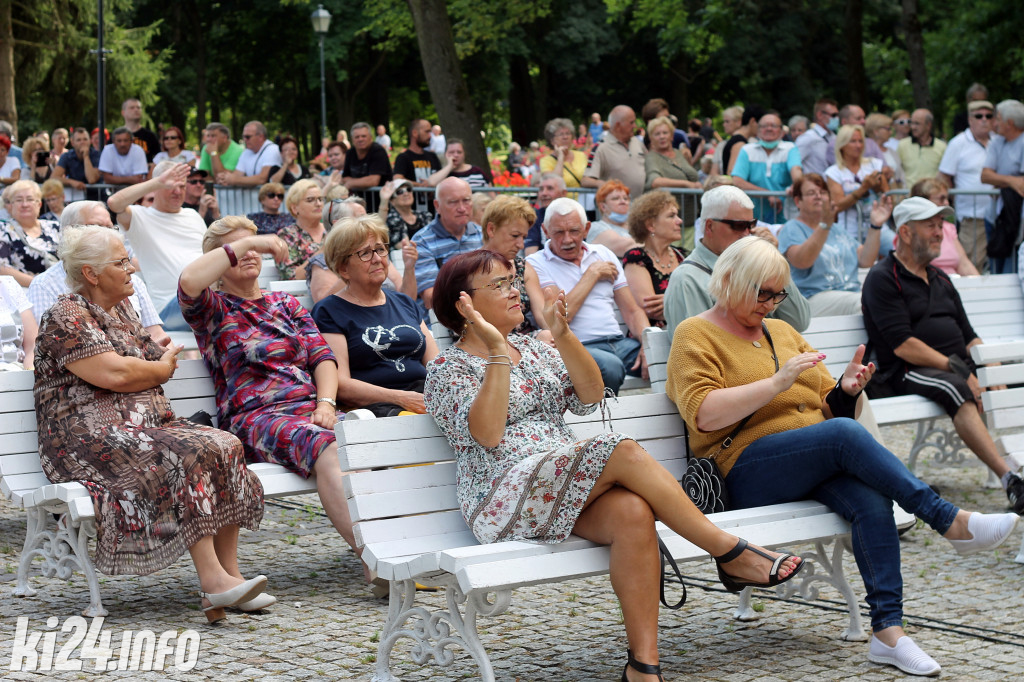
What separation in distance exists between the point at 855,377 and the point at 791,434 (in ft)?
1.10

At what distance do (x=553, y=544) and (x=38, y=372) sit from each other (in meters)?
2.48

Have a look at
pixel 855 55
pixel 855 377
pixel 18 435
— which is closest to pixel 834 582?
pixel 855 377

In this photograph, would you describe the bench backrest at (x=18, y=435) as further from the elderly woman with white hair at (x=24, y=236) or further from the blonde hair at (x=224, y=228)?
the elderly woman with white hair at (x=24, y=236)

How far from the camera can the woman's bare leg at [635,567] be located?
4184 mm

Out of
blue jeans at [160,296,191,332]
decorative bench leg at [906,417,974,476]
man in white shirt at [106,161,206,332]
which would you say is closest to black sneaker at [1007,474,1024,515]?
decorative bench leg at [906,417,974,476]

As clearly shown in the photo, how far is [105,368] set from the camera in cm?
539

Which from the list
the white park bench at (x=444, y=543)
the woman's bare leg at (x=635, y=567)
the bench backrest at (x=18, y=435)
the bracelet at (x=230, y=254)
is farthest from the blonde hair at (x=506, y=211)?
the woman's bare leg at (x=635, y=567)

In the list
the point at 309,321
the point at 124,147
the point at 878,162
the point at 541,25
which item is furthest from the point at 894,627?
the point at 541,25

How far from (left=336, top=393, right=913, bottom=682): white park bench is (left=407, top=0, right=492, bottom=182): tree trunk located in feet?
43.1

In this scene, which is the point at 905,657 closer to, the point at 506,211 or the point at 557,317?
the point at 557,317

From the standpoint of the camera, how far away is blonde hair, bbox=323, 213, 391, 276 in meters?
6.27

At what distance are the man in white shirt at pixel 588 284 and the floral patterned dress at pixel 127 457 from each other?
9.49 ft

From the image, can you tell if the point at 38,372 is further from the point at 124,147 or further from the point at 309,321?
the point at 124,147

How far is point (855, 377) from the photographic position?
493 centimetres
